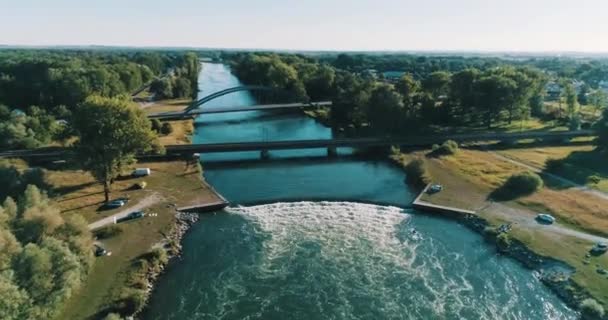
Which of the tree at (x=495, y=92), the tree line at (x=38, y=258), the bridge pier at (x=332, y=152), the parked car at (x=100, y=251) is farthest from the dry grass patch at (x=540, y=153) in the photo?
the tree line at (x=38, y=258)

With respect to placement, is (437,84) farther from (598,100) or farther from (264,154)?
(264,154)

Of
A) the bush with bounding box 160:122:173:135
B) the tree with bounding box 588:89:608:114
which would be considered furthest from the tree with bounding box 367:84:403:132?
the tree with bounding box 588:89:608:114

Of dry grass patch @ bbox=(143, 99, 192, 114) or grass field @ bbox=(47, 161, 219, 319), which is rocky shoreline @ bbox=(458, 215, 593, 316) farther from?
dry grass patch @ bbox=(143, 99, 192, 114)

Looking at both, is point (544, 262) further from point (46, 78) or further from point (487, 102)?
point (46, 78)

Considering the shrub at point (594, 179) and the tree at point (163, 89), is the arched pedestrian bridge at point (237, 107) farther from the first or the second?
the shrub at point (594, 179)

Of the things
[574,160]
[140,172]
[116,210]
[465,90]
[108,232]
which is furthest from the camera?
[465,90]

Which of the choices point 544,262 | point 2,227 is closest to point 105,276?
point 2,227

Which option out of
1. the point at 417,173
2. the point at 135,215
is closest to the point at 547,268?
the point at 417,173

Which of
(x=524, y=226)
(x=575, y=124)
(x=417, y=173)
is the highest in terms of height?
(x=575, y=124)
